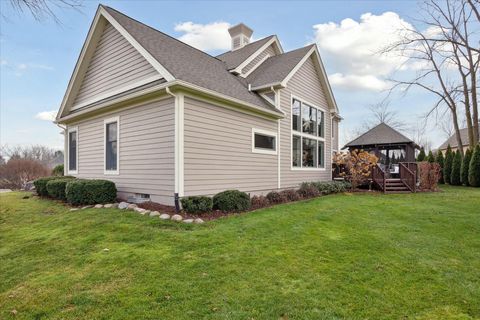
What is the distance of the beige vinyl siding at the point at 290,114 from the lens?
11281mm

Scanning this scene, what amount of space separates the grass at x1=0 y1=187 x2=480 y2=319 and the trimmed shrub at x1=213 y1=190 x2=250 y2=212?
2.22 feet

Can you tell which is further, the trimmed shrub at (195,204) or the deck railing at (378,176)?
the deck railing at (378,176)

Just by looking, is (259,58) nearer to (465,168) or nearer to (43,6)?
(43,6)

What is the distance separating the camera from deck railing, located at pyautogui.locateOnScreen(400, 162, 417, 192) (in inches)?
545

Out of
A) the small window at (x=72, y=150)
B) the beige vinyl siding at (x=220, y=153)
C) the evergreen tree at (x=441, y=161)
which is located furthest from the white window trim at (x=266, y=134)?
the evergreen tree at (x=441, y=161)

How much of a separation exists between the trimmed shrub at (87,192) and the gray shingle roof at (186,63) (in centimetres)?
Answer: 405

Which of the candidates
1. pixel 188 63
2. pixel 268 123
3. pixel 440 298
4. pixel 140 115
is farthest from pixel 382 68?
pixel 440 298

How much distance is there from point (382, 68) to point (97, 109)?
2100 cm

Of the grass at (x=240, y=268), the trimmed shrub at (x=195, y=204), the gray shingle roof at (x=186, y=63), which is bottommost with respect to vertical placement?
the grass at (x=240, y=268)

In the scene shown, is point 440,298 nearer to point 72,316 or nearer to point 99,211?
point 72,316

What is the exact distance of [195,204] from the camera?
711cm

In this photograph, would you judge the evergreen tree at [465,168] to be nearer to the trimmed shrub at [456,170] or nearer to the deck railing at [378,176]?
the trimmed shrub at [456,170]

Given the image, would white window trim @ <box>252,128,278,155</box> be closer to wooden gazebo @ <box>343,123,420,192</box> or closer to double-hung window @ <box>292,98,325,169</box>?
double-hung window @ <box>292,98,325,169</box>

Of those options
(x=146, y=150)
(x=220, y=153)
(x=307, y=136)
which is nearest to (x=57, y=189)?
(x=146, y=150)
